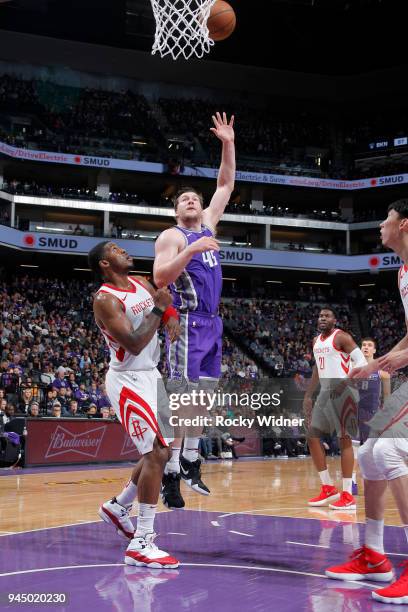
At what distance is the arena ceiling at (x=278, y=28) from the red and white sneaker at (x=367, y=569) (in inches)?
975

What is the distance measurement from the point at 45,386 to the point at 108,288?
11357 millimetres

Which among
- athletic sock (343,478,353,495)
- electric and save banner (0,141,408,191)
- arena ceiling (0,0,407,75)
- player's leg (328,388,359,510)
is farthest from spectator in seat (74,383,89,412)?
arena ceiling (0,0,407,75)

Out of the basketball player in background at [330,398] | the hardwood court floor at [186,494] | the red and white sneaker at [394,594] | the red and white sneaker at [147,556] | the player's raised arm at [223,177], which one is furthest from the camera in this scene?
the basketball player in background at [330,398]

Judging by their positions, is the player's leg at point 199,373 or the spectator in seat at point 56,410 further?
the spectator in seat at point 56,410

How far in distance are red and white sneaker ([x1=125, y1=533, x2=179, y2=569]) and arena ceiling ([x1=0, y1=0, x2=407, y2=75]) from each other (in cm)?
2427

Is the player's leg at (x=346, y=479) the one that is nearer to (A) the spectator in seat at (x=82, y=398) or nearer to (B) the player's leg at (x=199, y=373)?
(B) the player's leg at (x=199, y=373)

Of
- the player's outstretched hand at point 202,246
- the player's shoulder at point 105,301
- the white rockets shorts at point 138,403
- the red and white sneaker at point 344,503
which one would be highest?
the player's outstretched hand at point 202,246

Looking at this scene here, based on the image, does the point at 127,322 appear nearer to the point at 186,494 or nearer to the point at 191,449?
the point at 191,449

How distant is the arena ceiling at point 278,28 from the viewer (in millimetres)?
29609

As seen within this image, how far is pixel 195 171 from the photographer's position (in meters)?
31.6

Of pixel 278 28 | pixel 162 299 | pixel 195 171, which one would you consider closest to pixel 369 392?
pixel 162 299

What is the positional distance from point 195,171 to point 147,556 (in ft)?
90.7

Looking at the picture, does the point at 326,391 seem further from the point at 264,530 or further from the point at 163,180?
the point at 163,180

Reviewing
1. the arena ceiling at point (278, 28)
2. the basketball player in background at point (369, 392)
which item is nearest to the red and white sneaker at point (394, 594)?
the basketball player in background at point (369, 392)
